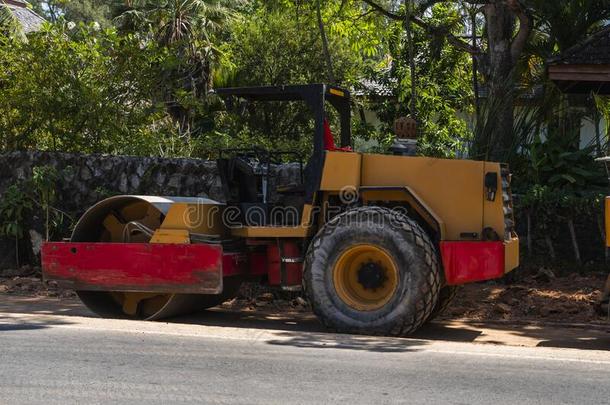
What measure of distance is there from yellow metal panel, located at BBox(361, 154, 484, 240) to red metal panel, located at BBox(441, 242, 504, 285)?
9.8 inches

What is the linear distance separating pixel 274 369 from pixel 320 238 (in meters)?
2.03

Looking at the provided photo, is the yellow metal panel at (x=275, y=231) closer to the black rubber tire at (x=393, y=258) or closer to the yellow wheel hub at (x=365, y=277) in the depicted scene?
the black rubber tire at (x=393, y=258)

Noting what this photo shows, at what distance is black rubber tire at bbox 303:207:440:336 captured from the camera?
8.23 m

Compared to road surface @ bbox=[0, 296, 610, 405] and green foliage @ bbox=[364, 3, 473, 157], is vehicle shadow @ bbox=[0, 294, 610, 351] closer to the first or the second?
road surface @ bbox=[0, 296, 610, 405]

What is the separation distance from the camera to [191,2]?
29219mm

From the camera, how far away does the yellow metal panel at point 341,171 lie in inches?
343

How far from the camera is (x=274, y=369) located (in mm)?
6793

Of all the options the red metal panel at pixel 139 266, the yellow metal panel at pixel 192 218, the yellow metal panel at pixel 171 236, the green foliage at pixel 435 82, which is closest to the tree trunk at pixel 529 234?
the red metal panel at pixel 139 266

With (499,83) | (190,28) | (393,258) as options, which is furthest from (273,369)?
(190,28)

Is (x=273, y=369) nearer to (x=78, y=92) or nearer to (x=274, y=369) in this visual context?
(x=274, y=369)

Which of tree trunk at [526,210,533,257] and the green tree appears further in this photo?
the green tree

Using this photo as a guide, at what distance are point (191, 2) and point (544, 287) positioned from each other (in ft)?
68.1

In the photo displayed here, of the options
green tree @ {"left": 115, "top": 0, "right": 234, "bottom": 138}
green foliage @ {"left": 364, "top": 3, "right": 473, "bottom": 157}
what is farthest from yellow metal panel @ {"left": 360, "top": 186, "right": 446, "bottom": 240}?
green tree @ {"left": 115, "top": 0, "right": 234, "bottom": 138}

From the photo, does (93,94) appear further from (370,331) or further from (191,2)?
(191,2)
